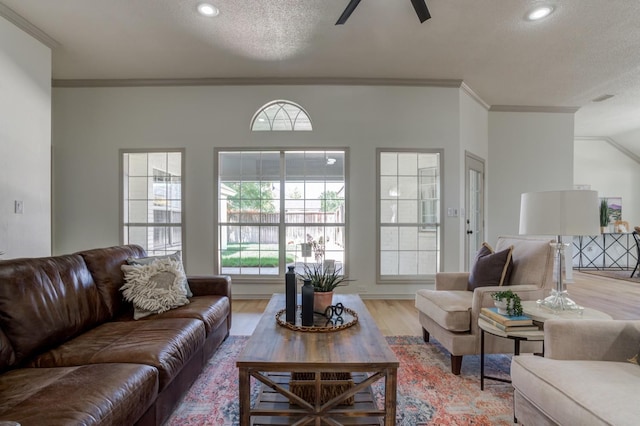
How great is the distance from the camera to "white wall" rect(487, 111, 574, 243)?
198 inches

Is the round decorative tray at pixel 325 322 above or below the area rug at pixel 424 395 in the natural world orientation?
above

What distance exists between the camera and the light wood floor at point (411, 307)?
3.17 m

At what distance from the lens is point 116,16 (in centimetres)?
289

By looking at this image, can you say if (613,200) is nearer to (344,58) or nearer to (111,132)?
(344,58)

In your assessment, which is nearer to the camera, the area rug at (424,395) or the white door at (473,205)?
the area rug at (424,395)

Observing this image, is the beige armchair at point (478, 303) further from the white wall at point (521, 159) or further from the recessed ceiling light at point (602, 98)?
the recessed ceiling light at point (602, 98)

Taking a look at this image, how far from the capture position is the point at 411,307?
3844 mm

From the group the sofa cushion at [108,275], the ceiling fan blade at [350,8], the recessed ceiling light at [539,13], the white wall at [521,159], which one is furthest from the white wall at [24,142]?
the white wall at [521,159]

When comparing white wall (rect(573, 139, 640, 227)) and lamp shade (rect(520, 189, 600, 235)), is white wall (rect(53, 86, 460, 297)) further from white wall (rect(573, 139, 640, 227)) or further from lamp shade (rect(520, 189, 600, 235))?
white wall (rect(573, 139, 640, 227))

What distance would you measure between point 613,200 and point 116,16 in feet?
32.5

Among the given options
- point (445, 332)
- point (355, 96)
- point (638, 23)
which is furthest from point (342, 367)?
point (638, 23)

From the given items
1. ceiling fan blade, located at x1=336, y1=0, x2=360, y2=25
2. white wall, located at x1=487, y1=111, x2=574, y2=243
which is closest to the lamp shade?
ceiling fan blade, located at x1=336, y1=0, x2=360, y2=25

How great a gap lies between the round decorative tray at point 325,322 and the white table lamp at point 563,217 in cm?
128

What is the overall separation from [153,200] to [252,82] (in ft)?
7.24
